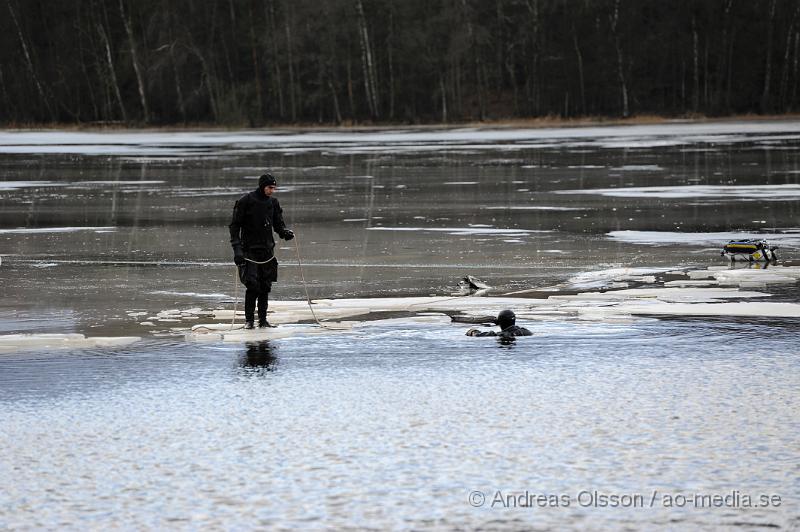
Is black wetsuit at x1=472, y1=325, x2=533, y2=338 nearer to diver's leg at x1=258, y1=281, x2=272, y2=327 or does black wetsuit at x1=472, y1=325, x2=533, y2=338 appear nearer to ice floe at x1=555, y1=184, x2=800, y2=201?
diver's leg at x1=258, y1=281, x2=272, y2=327

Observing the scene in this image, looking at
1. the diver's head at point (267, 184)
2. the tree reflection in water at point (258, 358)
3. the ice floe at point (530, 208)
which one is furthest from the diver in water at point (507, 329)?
the ice floe at point (530, 208)

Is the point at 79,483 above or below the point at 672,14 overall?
below

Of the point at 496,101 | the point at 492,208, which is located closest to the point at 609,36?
the point at 496,101

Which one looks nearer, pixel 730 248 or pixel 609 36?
pixel 730 248

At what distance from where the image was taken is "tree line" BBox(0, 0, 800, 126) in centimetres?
8231

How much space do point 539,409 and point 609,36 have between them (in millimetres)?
78990

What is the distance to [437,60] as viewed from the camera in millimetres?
85875

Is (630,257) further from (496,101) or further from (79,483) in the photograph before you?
(496,101)

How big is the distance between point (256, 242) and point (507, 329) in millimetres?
2589

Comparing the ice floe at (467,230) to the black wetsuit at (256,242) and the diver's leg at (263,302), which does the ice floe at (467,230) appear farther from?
the diver's leg at (263,302)

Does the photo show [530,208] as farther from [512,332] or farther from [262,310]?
[512,332]

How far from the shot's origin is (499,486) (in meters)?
7.44

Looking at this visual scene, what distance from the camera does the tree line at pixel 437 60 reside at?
8231 cm

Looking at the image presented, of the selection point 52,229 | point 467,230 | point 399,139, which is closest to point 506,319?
point 467,230
